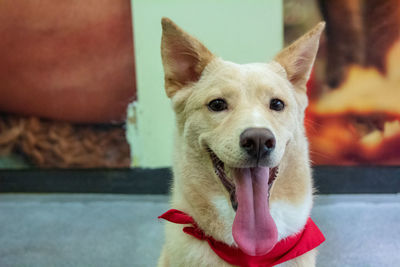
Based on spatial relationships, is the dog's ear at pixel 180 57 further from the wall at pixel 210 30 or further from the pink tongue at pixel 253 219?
the wall at pixel 210 30

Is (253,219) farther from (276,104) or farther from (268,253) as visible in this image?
(276,104)

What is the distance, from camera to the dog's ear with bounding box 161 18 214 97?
1.30m

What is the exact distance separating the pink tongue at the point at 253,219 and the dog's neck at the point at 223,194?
80 mm

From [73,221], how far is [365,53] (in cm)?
263

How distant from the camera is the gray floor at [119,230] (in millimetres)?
1975

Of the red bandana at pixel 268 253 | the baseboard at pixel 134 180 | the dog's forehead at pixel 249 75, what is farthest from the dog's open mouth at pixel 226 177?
the baseboard at pixel 134 180

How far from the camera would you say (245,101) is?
120cm

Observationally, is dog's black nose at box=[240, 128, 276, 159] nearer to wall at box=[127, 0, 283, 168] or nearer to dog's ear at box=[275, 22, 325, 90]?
dog's ear at box=[275, 22, 325, 90]

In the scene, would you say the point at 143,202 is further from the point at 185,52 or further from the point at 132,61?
the point at 185,52

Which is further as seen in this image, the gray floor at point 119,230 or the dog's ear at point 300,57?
the gray floor at point 119,230

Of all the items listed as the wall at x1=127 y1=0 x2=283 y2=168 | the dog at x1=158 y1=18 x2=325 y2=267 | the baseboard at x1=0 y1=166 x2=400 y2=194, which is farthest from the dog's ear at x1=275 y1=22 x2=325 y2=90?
the baseboard at x1=0 y1=166 x2=400 y2=194

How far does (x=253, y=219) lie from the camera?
110cm

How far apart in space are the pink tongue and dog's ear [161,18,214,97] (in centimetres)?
50

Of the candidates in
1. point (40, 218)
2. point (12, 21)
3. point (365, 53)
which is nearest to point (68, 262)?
point (40, 218)
